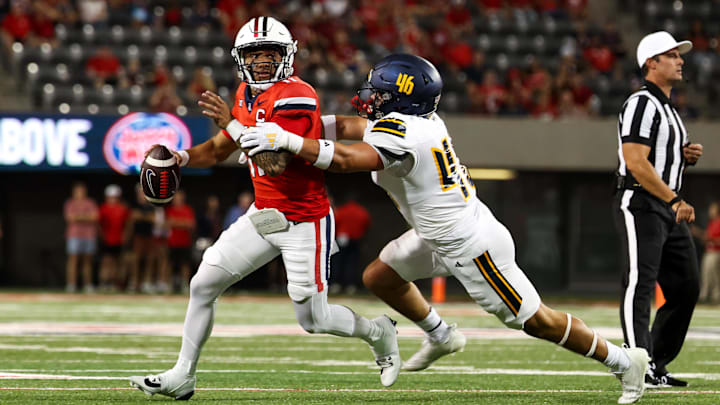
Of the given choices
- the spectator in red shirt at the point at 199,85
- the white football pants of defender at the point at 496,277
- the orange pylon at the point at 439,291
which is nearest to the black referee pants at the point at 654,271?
the white football pants of defender at the point at 496,277

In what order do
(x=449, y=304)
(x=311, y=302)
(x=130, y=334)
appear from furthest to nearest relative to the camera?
(x=449, y=304) → (x=130, y=334) → (x=311, y=302)

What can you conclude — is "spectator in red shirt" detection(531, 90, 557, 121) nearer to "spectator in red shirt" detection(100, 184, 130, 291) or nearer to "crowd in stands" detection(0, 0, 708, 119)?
"crowd in stands" detection(0, 0, 708, 119)

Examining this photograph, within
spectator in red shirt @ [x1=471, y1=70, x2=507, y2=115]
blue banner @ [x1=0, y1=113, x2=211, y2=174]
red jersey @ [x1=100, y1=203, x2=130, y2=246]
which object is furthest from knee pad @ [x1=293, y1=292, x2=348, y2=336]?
spectator in red shirt @ [x1=471, y1=70, x2=507, y2=115]

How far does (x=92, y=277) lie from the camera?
18.1 metres

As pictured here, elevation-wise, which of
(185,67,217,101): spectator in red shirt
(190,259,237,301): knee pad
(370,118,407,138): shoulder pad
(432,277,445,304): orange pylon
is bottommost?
(432,277,445,304): orange pylon

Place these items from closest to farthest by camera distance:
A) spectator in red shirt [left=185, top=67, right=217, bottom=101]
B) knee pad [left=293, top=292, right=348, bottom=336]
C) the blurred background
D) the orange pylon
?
1. knee pad [left=293, top=292, right=348, bottom=336]
2. the orange pylon
3. the blurred background
4. spectator in red shirt [left=185, top=67, right=217, bottom=101]

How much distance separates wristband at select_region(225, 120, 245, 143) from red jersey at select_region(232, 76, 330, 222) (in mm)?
118

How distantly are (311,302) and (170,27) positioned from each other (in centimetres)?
1371

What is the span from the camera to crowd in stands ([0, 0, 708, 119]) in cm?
1700

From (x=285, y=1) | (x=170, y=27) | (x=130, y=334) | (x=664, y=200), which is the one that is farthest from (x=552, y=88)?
(x=664, y=200)

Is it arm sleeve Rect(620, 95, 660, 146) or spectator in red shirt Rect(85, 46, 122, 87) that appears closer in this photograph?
arm sleeve Rect(620, 95, 660, 146)

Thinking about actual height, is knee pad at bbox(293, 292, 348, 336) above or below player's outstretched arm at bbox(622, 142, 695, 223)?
below

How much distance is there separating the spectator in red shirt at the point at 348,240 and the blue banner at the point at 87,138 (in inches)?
92.8

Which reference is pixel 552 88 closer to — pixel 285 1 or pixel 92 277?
pixel 285 1
